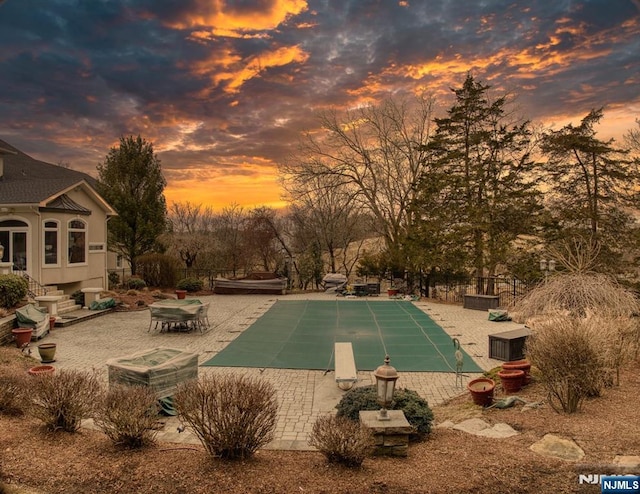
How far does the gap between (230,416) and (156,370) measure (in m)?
3.55

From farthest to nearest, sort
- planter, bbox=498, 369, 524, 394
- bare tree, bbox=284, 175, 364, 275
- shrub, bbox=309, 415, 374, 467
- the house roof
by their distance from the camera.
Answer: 1. bare tree, bbox=284, 175, 364, 275
2. the house roof
3. planter, bbox=498, 369, 524, 394
4. shrub, bbox=309, 415, 374, 467

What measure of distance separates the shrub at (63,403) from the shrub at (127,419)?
16.1 inches

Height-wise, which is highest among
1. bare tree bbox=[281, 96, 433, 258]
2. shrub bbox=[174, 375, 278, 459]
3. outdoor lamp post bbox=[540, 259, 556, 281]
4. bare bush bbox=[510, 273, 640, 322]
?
bare tree bbox=[281, 96, 433, 258]

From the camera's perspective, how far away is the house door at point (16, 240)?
17.4 meters

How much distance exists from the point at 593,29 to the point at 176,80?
32.1 feet

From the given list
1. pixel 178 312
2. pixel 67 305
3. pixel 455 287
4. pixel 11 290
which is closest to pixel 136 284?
pixel 67 305

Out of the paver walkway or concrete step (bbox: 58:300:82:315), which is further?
concrete step (bbox: 58:300:82:315)

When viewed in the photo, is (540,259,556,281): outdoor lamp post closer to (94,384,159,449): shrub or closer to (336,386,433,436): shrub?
(336,386,433,436): shrub

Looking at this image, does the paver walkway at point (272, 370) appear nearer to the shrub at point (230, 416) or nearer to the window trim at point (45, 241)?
the shrub at point (230, 416)

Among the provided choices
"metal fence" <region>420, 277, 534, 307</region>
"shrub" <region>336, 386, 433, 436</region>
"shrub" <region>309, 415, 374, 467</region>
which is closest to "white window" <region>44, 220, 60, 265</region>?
"shrub" <region>336, 386, 433, 436</region>

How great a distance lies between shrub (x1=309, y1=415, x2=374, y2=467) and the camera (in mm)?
4328

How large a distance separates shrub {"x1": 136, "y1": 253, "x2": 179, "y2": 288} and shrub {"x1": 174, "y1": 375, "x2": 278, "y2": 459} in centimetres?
2163

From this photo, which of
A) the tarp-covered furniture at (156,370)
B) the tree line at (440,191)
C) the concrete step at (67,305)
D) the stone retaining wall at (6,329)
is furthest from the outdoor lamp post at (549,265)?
the concrete step at (67,305)

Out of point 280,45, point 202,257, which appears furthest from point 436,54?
point 202,257
